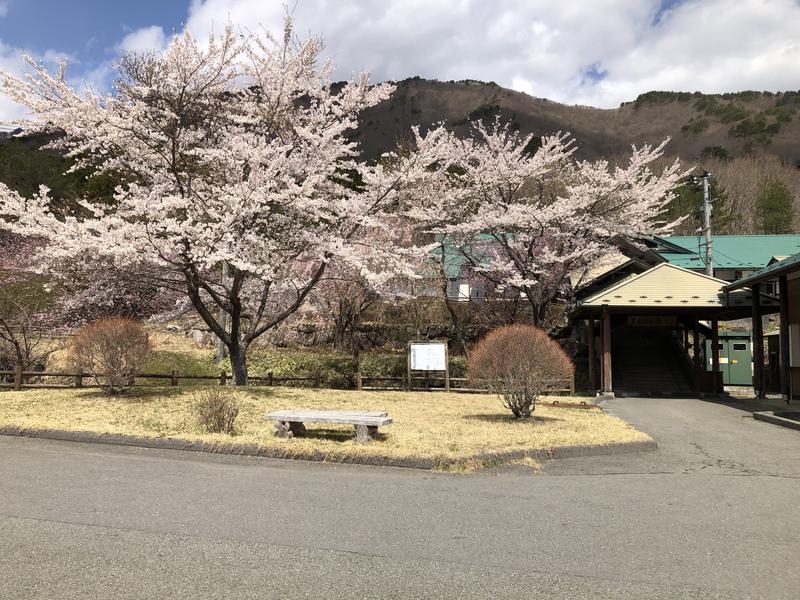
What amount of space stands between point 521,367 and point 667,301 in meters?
10.5

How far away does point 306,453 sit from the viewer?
28.9 feet

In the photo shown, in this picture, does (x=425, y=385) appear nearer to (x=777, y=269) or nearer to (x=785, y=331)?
(x=785, y=331)

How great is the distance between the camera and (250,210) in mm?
14469

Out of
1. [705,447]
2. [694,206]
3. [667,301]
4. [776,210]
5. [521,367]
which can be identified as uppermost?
A: [776,210]

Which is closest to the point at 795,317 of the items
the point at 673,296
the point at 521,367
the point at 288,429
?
the point at 673,296

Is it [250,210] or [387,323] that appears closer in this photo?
[250,210]

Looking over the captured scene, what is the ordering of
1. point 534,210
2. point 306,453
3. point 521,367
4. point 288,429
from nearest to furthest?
point 306,453, point 288,429, point 521,367, point 534,210

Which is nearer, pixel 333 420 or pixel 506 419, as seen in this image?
pixel 333 420

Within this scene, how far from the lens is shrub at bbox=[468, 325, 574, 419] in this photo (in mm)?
12109

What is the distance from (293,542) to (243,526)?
0.67m

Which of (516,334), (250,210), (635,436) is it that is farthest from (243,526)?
(250,210)

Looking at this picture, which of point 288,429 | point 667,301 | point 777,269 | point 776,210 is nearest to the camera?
point 288,429

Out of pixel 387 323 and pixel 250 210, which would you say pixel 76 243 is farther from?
pixel 387 323

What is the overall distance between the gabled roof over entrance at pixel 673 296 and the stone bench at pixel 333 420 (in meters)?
12.3
